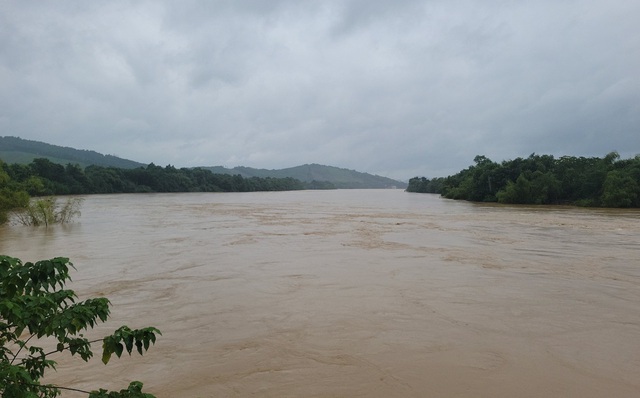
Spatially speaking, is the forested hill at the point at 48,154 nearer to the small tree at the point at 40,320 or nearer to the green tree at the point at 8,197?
the green tree at the point at 8,197

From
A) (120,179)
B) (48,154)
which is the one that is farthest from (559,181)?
(48,154)

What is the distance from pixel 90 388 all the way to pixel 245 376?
5.73 ft

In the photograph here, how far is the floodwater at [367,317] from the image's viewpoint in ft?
16.7

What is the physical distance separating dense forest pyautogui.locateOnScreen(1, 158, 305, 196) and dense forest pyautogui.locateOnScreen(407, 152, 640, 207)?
2091 inches

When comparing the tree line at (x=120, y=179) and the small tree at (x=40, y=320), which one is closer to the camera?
the small tree at (x=40, y=320)

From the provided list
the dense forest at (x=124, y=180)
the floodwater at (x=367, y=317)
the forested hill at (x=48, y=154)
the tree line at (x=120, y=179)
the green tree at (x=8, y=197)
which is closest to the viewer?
the floodwater at (x=367, y=317)

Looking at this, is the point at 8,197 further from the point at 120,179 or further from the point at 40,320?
the point at 120,179

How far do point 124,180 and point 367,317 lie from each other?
85.5m

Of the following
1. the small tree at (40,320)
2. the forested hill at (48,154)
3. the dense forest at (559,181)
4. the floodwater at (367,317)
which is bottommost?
the floodwater at (367,317)

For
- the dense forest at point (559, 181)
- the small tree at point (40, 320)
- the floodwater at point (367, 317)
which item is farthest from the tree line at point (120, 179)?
the dense forest at point (559, 181)

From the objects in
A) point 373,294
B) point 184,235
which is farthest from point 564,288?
point 184,235

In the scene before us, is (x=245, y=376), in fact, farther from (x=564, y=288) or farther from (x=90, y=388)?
(x=564, y=288)

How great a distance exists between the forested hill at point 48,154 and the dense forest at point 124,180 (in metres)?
26.3

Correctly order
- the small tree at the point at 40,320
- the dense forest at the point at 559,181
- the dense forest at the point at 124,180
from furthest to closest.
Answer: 1. the dense forest at the point at 124,180
2. the dense forest at the point at 559,181
3. the small tree at the point at 40,320
